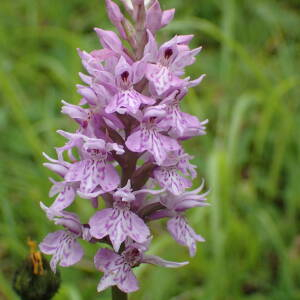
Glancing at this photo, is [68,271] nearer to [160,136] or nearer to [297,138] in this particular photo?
[160,136]

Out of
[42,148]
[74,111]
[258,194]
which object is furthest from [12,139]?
[74,111]

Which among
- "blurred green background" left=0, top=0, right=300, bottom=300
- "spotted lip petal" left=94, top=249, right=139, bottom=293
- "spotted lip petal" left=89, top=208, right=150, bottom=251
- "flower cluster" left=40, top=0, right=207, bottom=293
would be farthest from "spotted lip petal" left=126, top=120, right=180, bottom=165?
"blurred green background" left=0, top=0, right=300, bottom=300

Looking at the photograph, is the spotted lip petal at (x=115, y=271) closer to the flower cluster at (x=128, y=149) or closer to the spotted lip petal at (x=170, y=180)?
the flower cluster at (x=128, y=149)

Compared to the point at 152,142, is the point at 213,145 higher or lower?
lower

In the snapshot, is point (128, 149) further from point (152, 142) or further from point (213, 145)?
point (213, 145)

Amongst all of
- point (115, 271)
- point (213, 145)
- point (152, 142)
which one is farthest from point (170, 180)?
point (213, 145)

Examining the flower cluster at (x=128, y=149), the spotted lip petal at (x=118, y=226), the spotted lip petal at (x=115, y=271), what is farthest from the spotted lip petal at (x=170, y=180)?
the spotted lip petal at (x=115, y=271)
